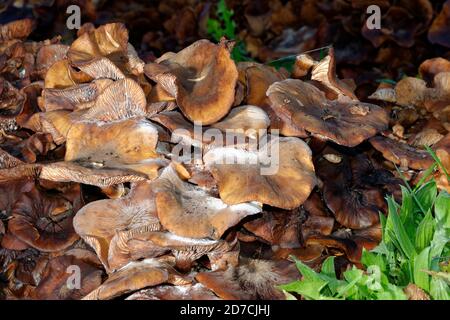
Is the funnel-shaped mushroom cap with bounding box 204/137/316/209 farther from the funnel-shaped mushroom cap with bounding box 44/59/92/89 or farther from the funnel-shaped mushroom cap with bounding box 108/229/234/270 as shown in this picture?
the funnel-shaped mushroom cap with bounding box 44/59/92/89

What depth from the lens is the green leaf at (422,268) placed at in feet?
6.97

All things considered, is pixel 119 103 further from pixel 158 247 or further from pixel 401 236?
pixel 401 236

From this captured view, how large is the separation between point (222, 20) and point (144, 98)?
3696 mm

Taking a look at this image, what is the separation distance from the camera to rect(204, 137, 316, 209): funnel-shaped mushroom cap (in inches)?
88.1

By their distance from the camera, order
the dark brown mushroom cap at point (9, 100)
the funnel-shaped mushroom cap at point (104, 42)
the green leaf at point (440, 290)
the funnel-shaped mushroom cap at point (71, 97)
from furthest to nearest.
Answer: the dark brown mushroom cap at point (9, 100)
the funnel-shaped mushroom cap at point (104, 42)
the funnel-shaped mushroom cap at point (71, 97)
the green leaf at point (440, 290)

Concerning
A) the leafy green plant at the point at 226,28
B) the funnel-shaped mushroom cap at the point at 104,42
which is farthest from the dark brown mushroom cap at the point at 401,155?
the leafy green plant at the point at 226,28

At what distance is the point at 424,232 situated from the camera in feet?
7.52

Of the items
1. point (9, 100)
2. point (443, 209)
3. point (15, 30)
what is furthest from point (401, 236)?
point (15, 30)

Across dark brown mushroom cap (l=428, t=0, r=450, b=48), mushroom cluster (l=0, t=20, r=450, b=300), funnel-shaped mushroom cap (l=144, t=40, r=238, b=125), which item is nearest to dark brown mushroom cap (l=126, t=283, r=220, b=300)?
mushroom cluster (l=0, t=20, r=450, b=300)

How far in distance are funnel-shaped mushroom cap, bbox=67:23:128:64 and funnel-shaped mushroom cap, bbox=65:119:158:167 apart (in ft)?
1.39

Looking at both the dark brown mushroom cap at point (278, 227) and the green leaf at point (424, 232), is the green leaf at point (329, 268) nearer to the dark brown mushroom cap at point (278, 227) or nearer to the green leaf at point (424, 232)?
the dark brown mushroom cap at point (278, 227)

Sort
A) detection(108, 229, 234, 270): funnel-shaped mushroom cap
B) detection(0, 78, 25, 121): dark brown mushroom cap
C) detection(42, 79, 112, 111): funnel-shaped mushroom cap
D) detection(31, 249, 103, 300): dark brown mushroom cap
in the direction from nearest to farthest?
1. detection(108, 229, 234, 270): funnel-shaped mushroom cap
2. detection(31, 249, 103, 300): dark brown mushroom cap
3. detection(42, 79, 112, 111): funnel-shaped mushroom cap
4. detection(0, 78, 25, 121): dark brown mushroom cap

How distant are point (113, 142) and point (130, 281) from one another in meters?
0.65

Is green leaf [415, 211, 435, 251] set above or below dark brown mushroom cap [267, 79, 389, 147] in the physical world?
below
